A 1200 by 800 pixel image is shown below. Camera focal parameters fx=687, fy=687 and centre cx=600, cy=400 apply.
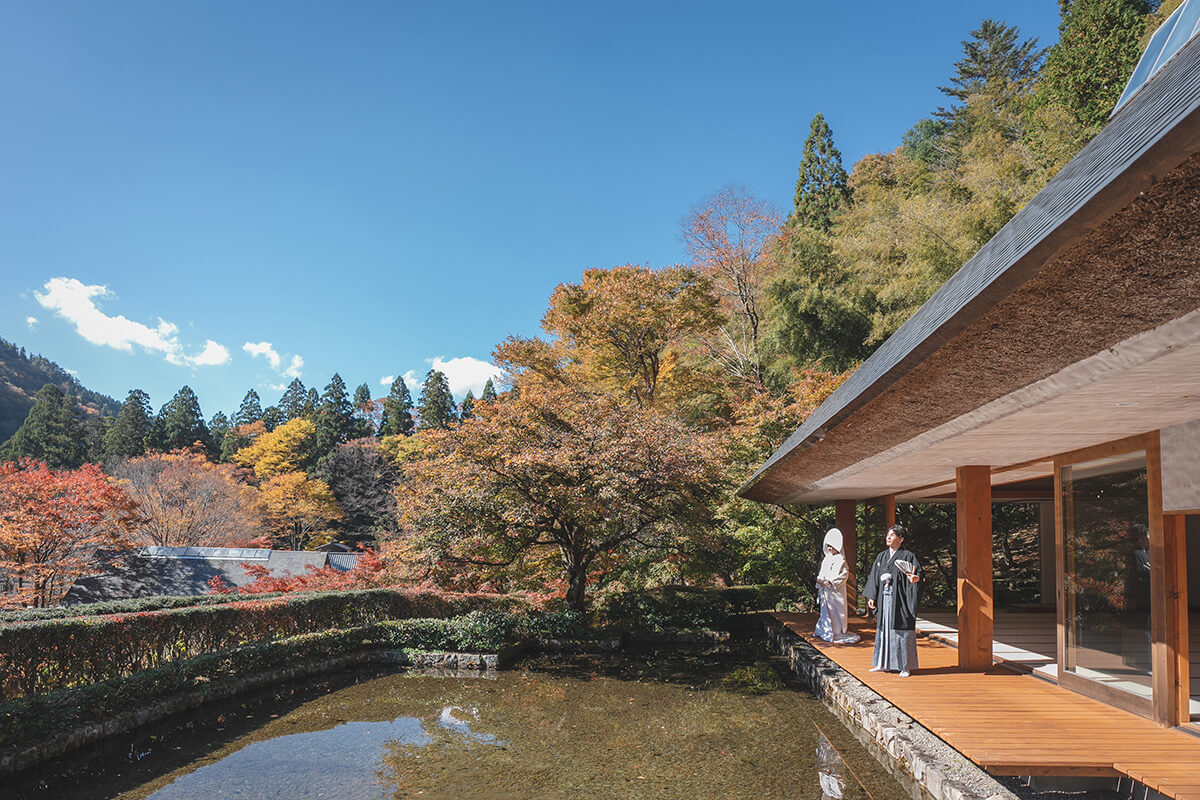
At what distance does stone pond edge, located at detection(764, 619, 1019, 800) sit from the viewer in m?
3.95

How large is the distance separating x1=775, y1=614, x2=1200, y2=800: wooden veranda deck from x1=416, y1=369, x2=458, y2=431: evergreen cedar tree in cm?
3569

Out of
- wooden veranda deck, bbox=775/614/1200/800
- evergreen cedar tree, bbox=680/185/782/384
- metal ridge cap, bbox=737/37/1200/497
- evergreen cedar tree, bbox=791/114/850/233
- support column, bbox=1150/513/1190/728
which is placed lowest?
wooden veranda deck, bbox=775/614/1200/800

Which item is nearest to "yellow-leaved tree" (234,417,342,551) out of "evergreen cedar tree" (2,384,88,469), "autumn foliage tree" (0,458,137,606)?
"evergreen cedar tree" (2,384,88,469)

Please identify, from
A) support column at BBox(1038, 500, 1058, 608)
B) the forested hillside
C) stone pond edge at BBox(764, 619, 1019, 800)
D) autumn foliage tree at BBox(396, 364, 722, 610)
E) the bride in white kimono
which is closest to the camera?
stone pond edge at BBox(764, 619, 1019, 800)

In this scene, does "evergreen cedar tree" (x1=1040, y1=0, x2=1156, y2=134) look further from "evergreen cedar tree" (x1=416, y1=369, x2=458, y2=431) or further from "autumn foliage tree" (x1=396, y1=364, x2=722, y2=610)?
"evergreen cedar tree" (x1=416, y1=369, x2=458, y2=431)

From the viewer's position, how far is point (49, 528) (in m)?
12.5

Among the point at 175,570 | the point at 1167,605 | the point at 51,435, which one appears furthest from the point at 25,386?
the point at 1167,605

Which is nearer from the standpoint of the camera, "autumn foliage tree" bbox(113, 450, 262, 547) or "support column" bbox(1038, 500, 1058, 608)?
"support column" bbox(1038, 500, 1058, 608)

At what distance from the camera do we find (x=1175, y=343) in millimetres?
2432

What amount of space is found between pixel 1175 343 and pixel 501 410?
880 cm

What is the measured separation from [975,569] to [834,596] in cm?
240

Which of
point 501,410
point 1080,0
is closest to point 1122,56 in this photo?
point 1080,0

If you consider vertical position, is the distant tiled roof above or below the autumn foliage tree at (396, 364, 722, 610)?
below

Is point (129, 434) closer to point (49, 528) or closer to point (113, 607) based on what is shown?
point (49, 528)
